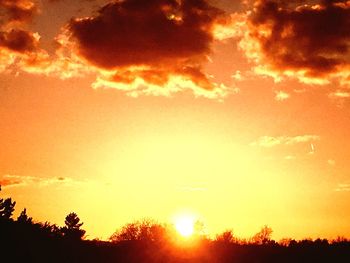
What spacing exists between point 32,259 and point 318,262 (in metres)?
19.6

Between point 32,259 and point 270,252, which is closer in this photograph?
point 32,259

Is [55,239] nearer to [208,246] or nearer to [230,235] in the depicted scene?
[208,246]

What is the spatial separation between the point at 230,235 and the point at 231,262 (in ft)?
142

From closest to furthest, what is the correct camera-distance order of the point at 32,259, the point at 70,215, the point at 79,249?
the point at 32,259 < the point at 79,249 < the point at 70,215

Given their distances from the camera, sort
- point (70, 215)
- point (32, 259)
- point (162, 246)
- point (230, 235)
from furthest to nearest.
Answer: point (230, 235), point (70, 215), point (162, 246), point (32, 259)

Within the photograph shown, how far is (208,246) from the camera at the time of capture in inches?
1425

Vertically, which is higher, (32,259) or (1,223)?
(1,223)

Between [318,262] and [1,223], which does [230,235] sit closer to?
[318,262]

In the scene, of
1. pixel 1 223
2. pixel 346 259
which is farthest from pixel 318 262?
pixel 1 223

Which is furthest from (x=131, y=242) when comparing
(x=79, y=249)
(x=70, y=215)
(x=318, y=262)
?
(x=70, y=215)

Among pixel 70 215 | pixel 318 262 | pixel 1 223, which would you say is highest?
pixel 70 215

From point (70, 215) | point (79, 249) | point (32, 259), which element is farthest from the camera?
point (70, 215)

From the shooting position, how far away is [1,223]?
3228cm

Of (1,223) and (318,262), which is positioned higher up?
(1,223)
